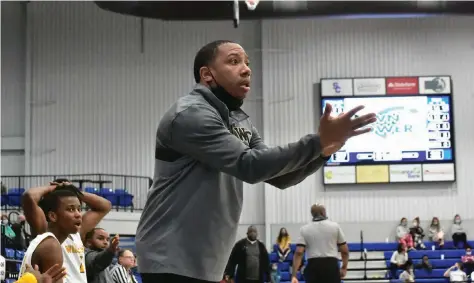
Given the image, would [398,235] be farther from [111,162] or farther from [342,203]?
[111,162]

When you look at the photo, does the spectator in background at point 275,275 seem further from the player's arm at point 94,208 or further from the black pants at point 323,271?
the player's arm at point 94,208

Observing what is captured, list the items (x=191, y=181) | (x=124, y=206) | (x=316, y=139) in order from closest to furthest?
(x=316, y=139) → (x=191, y=181) → (x=124, y=206)

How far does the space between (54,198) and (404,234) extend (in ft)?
60.0

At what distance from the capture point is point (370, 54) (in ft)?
77.5

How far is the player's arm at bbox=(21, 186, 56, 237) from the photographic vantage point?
4883 millimetres

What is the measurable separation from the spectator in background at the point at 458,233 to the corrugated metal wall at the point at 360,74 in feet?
2.17

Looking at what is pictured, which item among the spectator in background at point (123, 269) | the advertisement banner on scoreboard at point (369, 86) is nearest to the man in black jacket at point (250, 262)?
the spectator in background at point (123, 269)

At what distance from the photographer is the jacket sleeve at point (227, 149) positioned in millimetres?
2609

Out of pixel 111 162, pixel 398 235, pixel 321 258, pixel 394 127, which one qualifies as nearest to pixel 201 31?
pixel 111 162

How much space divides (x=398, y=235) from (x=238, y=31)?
7725 millimetres

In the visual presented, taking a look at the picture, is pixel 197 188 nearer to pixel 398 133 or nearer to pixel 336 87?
pixel 398 133

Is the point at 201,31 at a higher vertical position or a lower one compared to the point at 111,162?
higher

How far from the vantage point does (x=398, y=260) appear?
20.4m

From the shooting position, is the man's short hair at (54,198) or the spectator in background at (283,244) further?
the spectator in background at (283,244)
